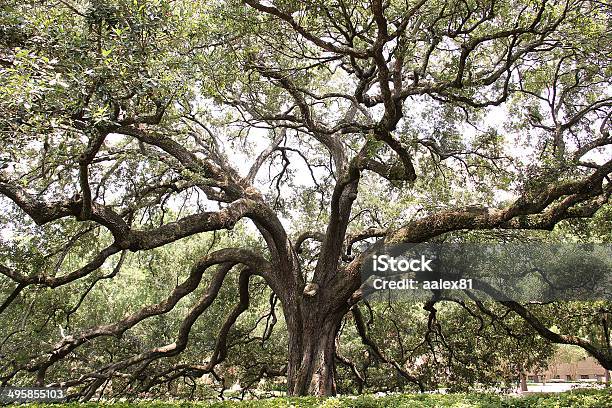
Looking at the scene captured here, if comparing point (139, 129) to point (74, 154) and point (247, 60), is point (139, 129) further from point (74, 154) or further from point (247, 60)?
point (247, 60)

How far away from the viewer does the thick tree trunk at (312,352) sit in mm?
7430

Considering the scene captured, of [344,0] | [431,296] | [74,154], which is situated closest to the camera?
[344,0]

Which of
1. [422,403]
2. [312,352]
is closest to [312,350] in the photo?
[312,352]

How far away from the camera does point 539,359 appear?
1066cm

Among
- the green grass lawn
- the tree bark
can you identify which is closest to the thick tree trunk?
the tree bark

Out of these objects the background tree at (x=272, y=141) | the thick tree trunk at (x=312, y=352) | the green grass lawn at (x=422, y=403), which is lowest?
the green grass lawn at (x=422, y=403)

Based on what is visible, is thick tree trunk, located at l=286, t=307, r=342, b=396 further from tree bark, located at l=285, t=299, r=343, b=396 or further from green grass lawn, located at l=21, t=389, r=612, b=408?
green grass lawn, located at l=21, t=389, r=612, b=408

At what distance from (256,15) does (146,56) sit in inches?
66.0

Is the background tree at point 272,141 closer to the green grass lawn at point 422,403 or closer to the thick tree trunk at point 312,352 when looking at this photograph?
the thick tree trunk at point 312,352

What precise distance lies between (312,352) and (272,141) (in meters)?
4.16

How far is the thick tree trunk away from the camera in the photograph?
743cm

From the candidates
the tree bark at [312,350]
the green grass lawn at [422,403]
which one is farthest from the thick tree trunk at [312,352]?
the green grass lawn at [422,403]

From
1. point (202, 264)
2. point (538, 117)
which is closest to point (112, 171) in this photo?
point (202, 264)

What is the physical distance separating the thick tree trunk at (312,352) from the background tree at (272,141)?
29mm
